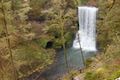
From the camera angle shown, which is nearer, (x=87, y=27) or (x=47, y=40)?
(x=47, y=40)

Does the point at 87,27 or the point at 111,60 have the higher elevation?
the point at 111,60

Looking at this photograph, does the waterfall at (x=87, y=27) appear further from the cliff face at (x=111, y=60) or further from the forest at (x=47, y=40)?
the cliff face at (x=111, y=60)

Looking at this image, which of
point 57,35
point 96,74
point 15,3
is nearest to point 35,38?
point 57,35

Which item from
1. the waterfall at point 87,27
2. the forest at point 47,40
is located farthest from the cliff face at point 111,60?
the waterfall at point 87,27

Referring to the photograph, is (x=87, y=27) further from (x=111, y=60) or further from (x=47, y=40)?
(x=111, y=60)

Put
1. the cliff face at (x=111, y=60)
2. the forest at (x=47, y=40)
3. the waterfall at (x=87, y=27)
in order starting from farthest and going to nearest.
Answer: the waterfall at (x=87, y=27) → the forest at (x=47, y=40) → the cliff face at (x=111, y=60)

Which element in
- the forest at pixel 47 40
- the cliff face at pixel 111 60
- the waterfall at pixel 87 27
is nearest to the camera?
the cliff face at pixel 111 60

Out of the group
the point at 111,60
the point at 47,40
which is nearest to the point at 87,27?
the point at 47,40

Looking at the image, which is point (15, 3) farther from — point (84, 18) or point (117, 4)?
point (117, 4)
